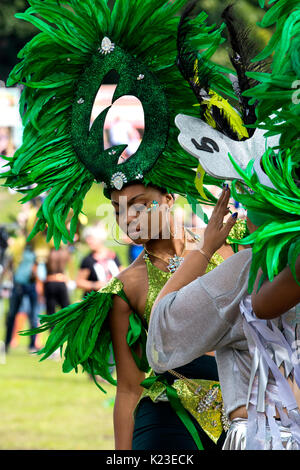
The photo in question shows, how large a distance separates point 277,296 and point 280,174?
0.31m

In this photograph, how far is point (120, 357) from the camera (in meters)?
3.59

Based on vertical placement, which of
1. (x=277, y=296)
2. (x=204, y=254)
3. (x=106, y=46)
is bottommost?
(x=277, y=296)

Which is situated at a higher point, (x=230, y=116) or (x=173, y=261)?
(x=230, y=116)

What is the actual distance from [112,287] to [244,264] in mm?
1314

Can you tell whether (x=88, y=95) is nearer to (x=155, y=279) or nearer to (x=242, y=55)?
(x=155, y=279)

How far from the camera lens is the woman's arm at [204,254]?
2.49 meters

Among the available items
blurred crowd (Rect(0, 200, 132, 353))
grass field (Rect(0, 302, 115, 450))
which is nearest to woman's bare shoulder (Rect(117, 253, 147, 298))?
grass field (Rect(0, 302, 115, 450))

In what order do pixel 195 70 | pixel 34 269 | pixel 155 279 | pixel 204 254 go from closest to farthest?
pixel 204 254, pixel 195 70, pixel 155 279, pixel 34 269

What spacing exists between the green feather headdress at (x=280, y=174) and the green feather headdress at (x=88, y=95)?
1.09 m

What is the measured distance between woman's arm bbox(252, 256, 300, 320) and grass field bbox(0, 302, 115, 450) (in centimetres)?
446

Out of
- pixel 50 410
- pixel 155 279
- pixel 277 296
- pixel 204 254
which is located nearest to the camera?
pixel 277 296

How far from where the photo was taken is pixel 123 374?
3572mm

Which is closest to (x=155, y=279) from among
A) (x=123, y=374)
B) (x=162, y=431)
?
(x=123, y=374)
